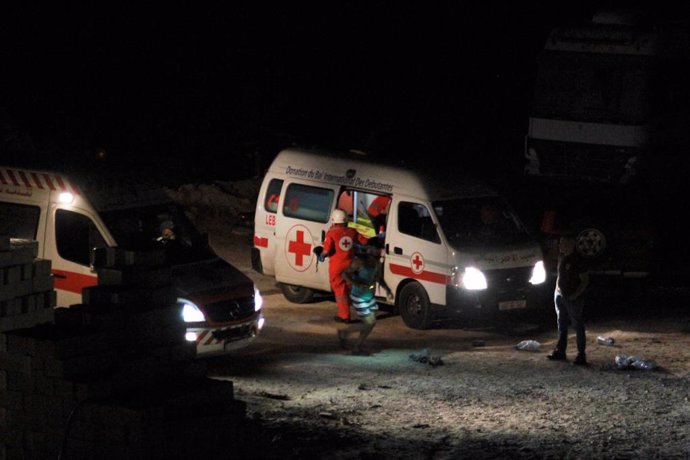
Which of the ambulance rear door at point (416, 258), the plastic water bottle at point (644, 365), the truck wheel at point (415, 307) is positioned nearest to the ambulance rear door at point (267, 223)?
the ambulance rear door at point (416, 258)

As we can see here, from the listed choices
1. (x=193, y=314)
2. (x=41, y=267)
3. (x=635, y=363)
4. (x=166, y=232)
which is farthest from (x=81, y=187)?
(x=635, y=363)

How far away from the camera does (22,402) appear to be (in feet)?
31.0

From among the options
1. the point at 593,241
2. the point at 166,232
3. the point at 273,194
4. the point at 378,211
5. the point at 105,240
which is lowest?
the point at 105,240

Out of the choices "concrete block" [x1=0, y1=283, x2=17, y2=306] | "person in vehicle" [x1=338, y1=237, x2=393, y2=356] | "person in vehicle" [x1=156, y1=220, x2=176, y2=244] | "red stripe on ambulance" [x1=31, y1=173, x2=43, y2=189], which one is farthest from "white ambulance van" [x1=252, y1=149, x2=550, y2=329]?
"concrete block" [x1=0, y1=283, x2=17, y2=306]

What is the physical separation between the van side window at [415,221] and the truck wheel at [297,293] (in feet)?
7.34

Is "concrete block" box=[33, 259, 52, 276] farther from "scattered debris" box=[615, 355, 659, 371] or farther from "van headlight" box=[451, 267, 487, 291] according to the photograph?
"van headlight" box=[451, 267, 487, 291]

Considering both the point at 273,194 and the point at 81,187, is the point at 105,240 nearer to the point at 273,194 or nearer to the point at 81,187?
the point at 81,187

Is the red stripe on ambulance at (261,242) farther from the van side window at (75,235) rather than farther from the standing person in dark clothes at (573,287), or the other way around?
the standing person in dark clothes at (573,287)

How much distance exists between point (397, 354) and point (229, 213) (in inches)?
427

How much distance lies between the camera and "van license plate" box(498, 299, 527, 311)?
1658 cm

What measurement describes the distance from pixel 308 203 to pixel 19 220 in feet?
16.0

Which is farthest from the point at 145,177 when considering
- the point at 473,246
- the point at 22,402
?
the point at 22,402

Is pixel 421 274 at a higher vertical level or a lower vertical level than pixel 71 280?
higher

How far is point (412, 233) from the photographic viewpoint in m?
16.9
